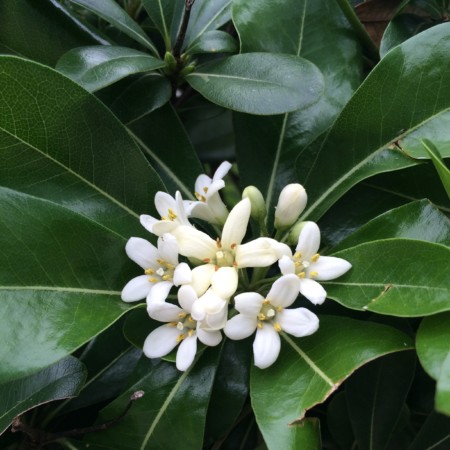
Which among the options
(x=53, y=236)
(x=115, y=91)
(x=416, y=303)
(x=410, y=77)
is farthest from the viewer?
(x=115, y=91)

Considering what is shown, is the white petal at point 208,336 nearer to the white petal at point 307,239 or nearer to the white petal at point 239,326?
the white petal at point 239,326

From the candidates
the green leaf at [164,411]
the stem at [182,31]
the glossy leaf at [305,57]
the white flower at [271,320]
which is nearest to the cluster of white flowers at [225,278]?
the white flower at [271,320]

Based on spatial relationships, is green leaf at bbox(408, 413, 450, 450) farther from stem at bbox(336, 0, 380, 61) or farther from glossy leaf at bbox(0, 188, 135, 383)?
stem at bbox(336, 0, 380, 61)

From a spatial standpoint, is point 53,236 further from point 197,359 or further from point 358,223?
point 358,223

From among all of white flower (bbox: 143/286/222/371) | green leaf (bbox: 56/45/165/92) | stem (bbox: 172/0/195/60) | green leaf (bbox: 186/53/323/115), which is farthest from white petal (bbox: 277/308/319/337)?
stem (bbox: 172/0/195/60)

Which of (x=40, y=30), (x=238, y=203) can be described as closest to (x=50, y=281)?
(x=238, y=203)

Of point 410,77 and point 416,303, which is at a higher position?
point 410,77

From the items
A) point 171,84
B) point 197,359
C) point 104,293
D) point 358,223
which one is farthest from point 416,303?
point 171,84
